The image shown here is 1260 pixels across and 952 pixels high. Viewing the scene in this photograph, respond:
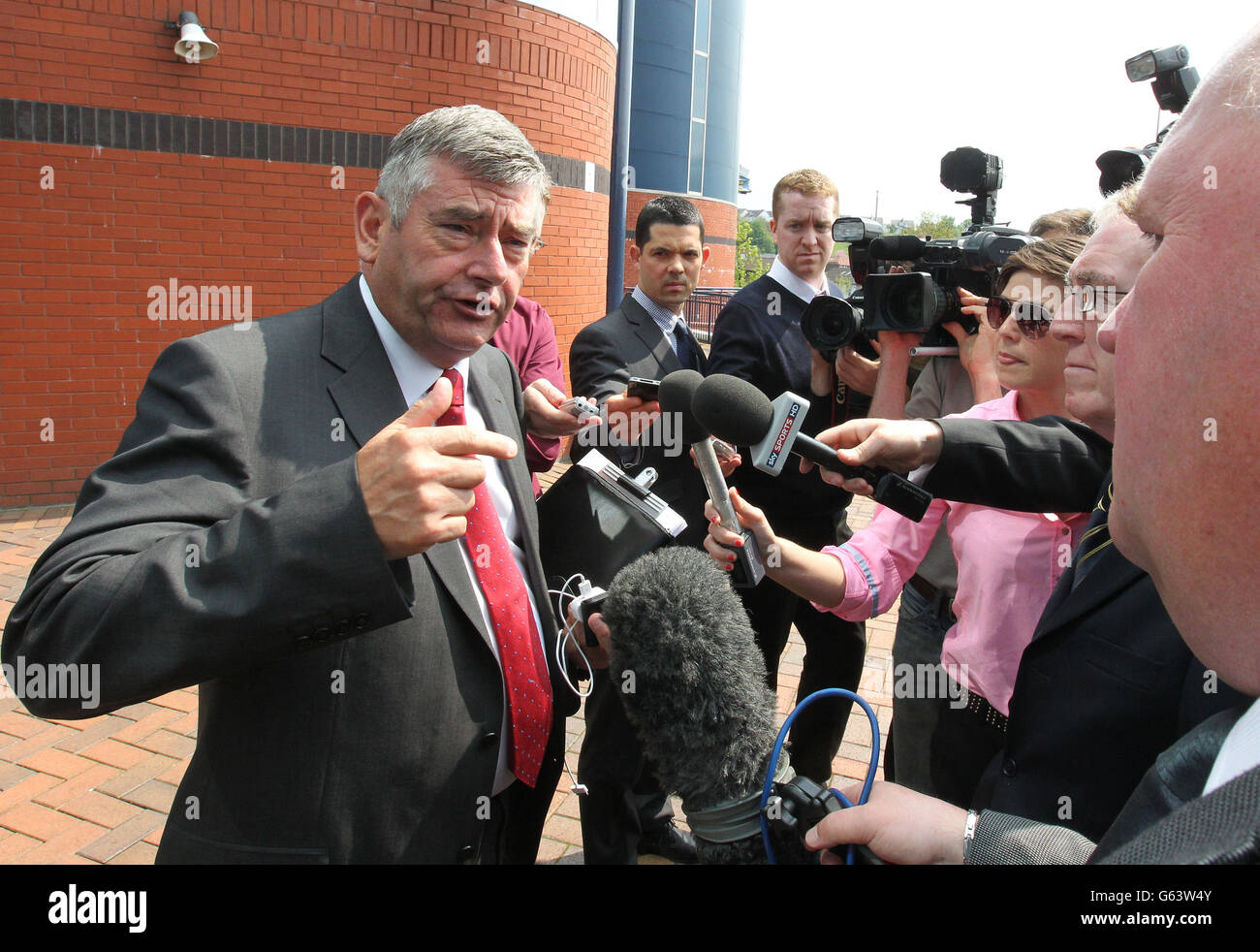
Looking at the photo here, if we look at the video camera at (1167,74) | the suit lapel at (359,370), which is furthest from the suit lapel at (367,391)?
the video camera at (1167,74)

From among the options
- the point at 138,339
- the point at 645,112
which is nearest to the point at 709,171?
the point at 645,112

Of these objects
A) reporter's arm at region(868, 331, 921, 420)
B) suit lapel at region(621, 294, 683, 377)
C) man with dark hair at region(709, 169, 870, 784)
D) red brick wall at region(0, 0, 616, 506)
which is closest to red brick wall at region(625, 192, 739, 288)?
red brick wall at region(0, 0, 616, 506)

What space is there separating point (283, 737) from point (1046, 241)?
2434 millimetres

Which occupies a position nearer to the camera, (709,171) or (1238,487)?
(1238,487)

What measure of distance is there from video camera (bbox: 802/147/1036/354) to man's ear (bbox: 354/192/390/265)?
1.76 metres

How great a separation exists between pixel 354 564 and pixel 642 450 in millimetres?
1822

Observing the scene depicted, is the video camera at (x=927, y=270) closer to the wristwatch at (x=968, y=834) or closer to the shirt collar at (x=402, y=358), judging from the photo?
the shirt collar at (x=402, y=358)

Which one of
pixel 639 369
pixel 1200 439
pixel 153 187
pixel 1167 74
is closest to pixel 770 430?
pixel 1200 439

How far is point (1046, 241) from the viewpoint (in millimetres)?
2459

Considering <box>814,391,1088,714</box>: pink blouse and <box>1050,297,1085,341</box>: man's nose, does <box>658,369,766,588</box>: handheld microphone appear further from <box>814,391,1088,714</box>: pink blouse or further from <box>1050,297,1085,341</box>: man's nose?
<box>1050,297,1085,341</box>: man's nose

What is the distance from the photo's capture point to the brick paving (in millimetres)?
2910
